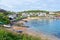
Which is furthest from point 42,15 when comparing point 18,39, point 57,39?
point 18,39

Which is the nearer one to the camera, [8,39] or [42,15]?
[8,39]

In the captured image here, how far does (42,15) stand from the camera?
116 m

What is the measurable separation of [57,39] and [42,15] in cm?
8413

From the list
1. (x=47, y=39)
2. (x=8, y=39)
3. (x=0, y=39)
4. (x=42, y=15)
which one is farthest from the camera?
(x=42, y=15)

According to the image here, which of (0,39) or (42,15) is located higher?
(0,39)

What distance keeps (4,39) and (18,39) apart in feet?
6.24

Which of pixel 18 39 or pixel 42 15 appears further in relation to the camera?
pixel 42 15

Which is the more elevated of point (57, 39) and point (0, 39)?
point (0, 39)

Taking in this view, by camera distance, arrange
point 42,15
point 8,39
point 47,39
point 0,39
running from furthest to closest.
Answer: point 42,15
point 47,39
point 8,39
point 0,39

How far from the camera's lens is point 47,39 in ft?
101

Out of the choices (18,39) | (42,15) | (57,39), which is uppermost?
(18,39)

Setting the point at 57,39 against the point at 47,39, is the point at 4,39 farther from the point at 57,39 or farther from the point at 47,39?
the point at 57,39

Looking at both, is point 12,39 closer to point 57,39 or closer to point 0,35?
point 0,35

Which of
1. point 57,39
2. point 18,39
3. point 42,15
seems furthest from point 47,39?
point 42,15
